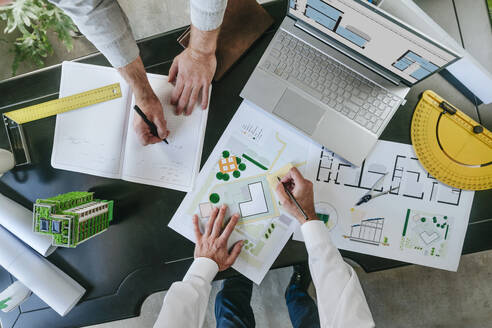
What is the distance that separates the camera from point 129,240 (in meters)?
1.06

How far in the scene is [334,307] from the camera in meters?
0.91

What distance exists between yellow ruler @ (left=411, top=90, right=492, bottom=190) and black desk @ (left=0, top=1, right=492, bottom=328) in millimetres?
520

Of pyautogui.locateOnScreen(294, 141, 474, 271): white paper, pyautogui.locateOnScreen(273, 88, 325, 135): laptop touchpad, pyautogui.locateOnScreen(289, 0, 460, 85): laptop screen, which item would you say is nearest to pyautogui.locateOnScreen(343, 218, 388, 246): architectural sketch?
pyautogui.locateOnScreen(294, 141, 474, 271): white paper

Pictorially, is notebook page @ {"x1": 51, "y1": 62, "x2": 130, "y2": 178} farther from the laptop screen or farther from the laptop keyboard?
the laptop screen

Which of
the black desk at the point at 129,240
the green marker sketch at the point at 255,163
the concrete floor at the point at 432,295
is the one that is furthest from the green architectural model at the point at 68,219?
the concrete floor at the point at 432,295

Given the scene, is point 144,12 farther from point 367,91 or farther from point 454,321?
point 454,321

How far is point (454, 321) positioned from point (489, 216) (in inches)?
40.8

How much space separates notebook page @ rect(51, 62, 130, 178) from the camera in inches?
41.5

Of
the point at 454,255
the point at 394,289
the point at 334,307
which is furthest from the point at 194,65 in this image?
the point at 394,289

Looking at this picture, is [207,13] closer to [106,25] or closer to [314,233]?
[106,25]

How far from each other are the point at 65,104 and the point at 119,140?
23cm

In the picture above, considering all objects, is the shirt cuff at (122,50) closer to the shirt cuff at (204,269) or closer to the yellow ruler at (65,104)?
the yellow ruler at (65,104)

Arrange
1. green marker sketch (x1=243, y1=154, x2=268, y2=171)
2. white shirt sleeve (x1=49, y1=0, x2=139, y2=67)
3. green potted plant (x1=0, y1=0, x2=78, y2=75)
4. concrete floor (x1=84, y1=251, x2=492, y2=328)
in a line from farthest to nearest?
1. concrete floor (x1=84, y1=251, x2=492, y2=328)
2. green potted plant (x1=0, y1=0, x2=78, y2=75)
3. green marker sketch (x1=243, y1=154, x2=268, y2=171)
4. white shirt sleeve (x1=49, y1=0, x2=139, y2=67)

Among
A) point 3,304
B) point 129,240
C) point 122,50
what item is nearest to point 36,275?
point 3,304
